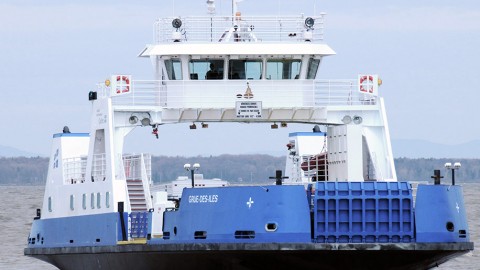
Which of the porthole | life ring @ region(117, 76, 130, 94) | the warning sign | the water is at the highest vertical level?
life ring @ region(117, 76, 130, 94)

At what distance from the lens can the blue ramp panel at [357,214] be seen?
89.8 ft

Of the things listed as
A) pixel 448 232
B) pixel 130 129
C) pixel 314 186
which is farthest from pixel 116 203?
pixel 448 232

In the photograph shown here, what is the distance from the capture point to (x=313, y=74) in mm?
32844

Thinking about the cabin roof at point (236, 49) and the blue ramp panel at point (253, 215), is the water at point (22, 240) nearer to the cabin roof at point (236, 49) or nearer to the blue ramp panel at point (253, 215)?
the cabin roof at point (236, 49)

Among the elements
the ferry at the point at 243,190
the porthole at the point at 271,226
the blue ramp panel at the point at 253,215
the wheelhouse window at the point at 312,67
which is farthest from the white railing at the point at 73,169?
the porthole at the point at 271,226

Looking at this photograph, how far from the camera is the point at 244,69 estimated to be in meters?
32.3

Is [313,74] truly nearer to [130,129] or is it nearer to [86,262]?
[130,129]

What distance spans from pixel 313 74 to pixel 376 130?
1.92 metres

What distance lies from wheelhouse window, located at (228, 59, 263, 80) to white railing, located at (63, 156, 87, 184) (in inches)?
180

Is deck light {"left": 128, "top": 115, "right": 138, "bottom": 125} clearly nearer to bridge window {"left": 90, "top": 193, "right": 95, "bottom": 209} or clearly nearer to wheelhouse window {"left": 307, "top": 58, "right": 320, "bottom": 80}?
bridge window {"left": 90, "top": 193, "right": 95, "bottom": 209}

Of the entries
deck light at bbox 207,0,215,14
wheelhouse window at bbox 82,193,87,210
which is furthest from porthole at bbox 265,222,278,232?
deck light at bbox 207,0,215,14

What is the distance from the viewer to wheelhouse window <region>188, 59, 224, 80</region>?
106 feet

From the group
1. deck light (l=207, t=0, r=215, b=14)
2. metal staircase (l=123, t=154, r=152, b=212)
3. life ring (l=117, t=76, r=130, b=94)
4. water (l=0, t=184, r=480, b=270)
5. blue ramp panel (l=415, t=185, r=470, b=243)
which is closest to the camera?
blue ramp panel (l=415, t=185, r=470, b=243)

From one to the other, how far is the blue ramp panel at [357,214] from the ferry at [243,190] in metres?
0.02
